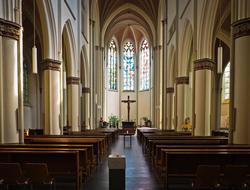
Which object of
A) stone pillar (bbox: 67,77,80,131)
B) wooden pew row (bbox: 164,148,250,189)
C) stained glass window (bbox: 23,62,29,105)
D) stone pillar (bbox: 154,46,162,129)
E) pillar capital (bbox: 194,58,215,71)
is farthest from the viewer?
stone pillar (bbox: 154,46,162,129)

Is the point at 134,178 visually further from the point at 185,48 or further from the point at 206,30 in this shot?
the point at 185,48

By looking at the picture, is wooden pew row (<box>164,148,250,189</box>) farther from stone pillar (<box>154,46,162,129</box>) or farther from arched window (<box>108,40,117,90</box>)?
arched window (<box>108,40,117,90</box>)

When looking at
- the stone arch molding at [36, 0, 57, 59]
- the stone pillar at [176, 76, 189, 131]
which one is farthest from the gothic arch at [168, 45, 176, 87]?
the stone arch molding at [36, 0, 57, 59]

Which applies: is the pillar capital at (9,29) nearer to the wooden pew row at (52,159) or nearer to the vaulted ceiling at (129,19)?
the wooden pew row at (52,159)

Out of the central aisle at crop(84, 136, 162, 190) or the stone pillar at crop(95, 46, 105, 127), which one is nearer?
the central aisle at crop(84, 136, 162, 190)

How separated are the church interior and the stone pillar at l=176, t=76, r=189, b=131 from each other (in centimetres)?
7

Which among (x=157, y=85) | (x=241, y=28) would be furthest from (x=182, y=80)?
(x=157, y=85)

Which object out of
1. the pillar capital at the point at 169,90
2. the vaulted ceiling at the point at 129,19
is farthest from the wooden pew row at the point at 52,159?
the vaulted ceiling at the point at 129,19

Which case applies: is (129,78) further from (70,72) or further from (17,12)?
(17,12)

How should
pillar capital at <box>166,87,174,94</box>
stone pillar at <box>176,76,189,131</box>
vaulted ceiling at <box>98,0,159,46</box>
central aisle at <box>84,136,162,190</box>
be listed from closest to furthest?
central aisle at <box>84,136,162,190</box>, stone pillar at <box>176,76,189,131</box>, pillar capital at <box>166,87,174,94</box>, vaulted ceiling at <box>98,0,159,46</box>

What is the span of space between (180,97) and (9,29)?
11.9 metres

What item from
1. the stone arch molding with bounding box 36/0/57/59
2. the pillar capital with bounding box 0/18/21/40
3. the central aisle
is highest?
the stone arch molding with bounding box 36/0/57/59

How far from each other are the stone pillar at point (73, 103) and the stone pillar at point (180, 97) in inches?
267

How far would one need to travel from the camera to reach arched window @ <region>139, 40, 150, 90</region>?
35.8 m
